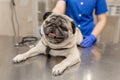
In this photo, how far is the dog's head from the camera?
2.76ft

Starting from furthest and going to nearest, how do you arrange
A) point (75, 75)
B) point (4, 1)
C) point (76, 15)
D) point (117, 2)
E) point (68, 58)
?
1. point (117, 2)
2. point (4, 1)
3. point (76, 15)
4. point (68, 58)
5. point (75, 75)

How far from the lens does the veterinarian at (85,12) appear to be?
1236 mm

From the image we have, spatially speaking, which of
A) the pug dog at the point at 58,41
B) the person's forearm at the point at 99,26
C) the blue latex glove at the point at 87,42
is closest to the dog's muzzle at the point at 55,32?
the pug dog at the point at 58,41

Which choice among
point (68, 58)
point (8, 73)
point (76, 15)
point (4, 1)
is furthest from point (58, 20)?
point (4, 1)

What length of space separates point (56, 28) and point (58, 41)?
7cm

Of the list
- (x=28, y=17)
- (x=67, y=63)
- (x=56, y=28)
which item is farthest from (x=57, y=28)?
(x=28, y=17)

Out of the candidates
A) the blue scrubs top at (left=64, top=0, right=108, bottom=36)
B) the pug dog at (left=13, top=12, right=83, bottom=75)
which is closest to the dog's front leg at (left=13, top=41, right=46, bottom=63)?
the pug dog at (left=13, top=12, right=83, bottom=75)

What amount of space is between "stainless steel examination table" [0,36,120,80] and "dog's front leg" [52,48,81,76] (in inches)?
0.7

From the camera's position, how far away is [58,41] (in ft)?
2.86

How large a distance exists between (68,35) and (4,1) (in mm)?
874

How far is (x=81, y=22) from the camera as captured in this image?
4.19ft

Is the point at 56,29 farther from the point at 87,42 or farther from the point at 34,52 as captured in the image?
the point at 87,42

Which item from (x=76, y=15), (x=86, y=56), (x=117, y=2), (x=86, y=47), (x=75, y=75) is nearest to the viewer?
(x=75, y=75)

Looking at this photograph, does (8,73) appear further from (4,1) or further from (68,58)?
(4,1)
